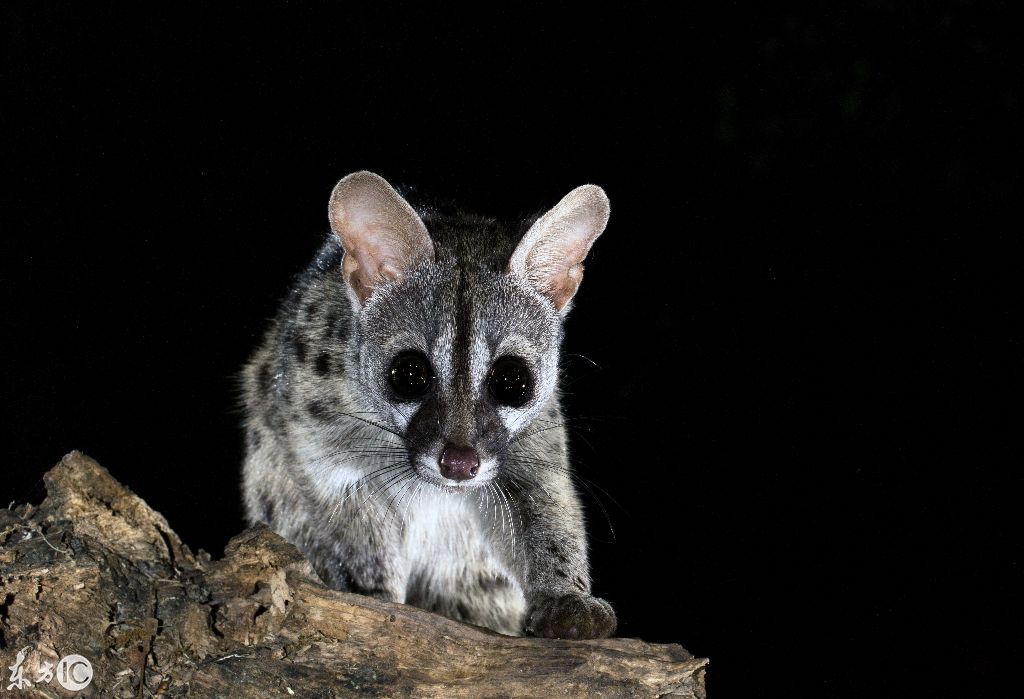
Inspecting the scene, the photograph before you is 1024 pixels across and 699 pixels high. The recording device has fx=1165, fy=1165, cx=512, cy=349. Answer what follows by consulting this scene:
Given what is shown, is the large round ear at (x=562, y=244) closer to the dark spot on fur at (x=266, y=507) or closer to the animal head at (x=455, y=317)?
the animal head at (x=455, y=317)

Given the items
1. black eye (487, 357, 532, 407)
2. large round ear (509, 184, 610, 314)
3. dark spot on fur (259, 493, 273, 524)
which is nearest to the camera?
black eye (487, 357, 532, 407)

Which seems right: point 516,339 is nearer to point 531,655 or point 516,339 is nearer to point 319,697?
point 531,655

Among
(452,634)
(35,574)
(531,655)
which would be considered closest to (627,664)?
(531,655)

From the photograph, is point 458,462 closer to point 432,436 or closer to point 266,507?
point 432,436
